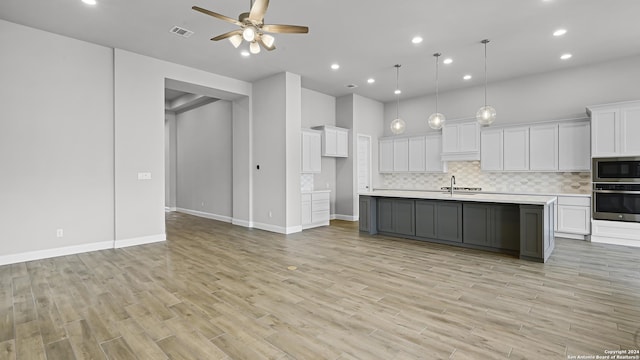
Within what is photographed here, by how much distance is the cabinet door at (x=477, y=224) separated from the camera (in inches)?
197

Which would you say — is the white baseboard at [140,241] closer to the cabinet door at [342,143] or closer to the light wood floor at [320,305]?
the light wood floor at [320,305]

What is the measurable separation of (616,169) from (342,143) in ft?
18.1

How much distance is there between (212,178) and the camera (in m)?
8.86

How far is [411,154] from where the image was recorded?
334 inches

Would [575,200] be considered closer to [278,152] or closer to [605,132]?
[605,132]

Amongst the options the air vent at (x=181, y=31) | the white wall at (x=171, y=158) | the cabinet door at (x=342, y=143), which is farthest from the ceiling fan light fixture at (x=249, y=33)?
the white wall at (x=171, y=158)

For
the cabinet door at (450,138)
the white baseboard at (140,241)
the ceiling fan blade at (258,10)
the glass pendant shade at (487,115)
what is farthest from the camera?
the cabinet door at (450,138)

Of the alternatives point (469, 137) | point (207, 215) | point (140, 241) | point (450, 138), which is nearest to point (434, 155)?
point (450, 138)

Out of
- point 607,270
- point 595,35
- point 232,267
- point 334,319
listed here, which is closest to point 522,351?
point 334,319

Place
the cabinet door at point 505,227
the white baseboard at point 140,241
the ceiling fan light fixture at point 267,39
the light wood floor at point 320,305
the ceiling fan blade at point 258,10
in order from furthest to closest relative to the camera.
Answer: the white baseboard at point 140,241 < the cabinet door at point 505,227 < the ceiling fan light fixture at point 267,39 < the ceiling fan blade at point 258,10 < the light wood floor at point 320,305

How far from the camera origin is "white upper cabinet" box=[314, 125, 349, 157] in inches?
305

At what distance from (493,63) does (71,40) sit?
7607 mm

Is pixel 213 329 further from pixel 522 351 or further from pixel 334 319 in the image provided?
pixel 522 351

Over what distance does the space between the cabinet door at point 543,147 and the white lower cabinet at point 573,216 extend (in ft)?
2.44
